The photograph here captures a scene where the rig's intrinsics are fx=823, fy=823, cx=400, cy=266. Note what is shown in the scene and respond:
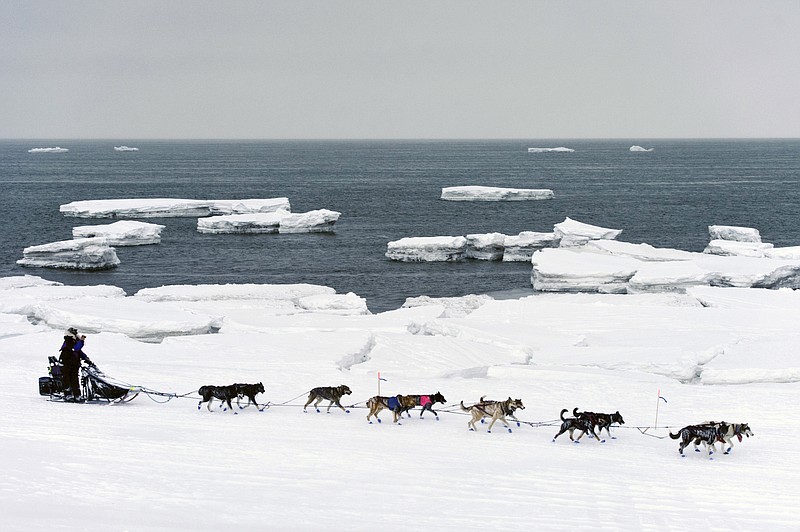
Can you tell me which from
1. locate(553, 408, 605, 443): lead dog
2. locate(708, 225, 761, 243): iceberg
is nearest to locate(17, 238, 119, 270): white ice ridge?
locate(708, 225, 761, 243): iceberg

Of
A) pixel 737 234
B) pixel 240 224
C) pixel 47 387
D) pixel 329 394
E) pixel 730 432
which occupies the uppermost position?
pixel 730 432

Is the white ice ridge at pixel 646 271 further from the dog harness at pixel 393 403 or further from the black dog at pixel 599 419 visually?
the dog harness at pixel 393 403

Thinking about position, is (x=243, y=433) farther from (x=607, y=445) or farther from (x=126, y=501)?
(x=607, y=445)

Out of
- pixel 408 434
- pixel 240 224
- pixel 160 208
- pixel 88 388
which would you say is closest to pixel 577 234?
pixel 240 224

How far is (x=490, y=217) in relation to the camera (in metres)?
71.3

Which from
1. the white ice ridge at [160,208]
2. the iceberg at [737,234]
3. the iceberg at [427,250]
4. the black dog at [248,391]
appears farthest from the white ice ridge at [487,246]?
the black dog at [248,391]

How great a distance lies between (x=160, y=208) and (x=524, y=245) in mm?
33398

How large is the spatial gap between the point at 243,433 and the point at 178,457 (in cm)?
156

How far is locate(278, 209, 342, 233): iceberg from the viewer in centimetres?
6184

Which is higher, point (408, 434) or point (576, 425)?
point (576, 425)

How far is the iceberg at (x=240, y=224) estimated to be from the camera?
6122cm

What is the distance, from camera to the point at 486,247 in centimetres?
4975

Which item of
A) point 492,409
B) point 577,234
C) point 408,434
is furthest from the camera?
point 577,234

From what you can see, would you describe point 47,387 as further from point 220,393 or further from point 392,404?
point 392,404
